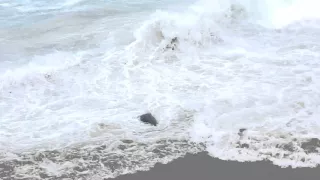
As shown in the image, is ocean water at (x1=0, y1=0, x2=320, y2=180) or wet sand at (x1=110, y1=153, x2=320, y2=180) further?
ocean water at (x1=0, y1=0, x2=320, y2=180)

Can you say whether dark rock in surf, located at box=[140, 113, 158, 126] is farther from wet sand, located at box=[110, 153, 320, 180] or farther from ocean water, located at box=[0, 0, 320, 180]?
wet sand, located at box=[110, 153, 320, 180]

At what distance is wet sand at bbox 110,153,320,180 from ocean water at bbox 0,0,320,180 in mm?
155

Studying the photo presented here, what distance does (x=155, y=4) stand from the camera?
44.0ft

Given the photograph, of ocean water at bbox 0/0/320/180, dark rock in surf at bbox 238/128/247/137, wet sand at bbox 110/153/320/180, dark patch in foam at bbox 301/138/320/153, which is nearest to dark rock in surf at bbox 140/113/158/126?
ocean water at bbox 0/0/320/180

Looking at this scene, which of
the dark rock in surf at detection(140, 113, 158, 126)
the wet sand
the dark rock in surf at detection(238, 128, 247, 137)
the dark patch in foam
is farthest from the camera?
the dark rock in surf at detection(140, 113, 158, 126)

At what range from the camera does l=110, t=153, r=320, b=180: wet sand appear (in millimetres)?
5512

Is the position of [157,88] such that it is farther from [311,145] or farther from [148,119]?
[311,145]

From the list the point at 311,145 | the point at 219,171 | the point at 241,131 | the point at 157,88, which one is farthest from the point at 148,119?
the point at 311,145

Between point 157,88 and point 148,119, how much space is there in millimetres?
1162

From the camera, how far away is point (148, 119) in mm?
6859

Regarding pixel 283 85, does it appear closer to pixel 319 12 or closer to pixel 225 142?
pixel 225 142

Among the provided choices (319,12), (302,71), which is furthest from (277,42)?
(319,12)

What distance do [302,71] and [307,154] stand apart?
2719mm

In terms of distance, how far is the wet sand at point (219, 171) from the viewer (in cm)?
551
